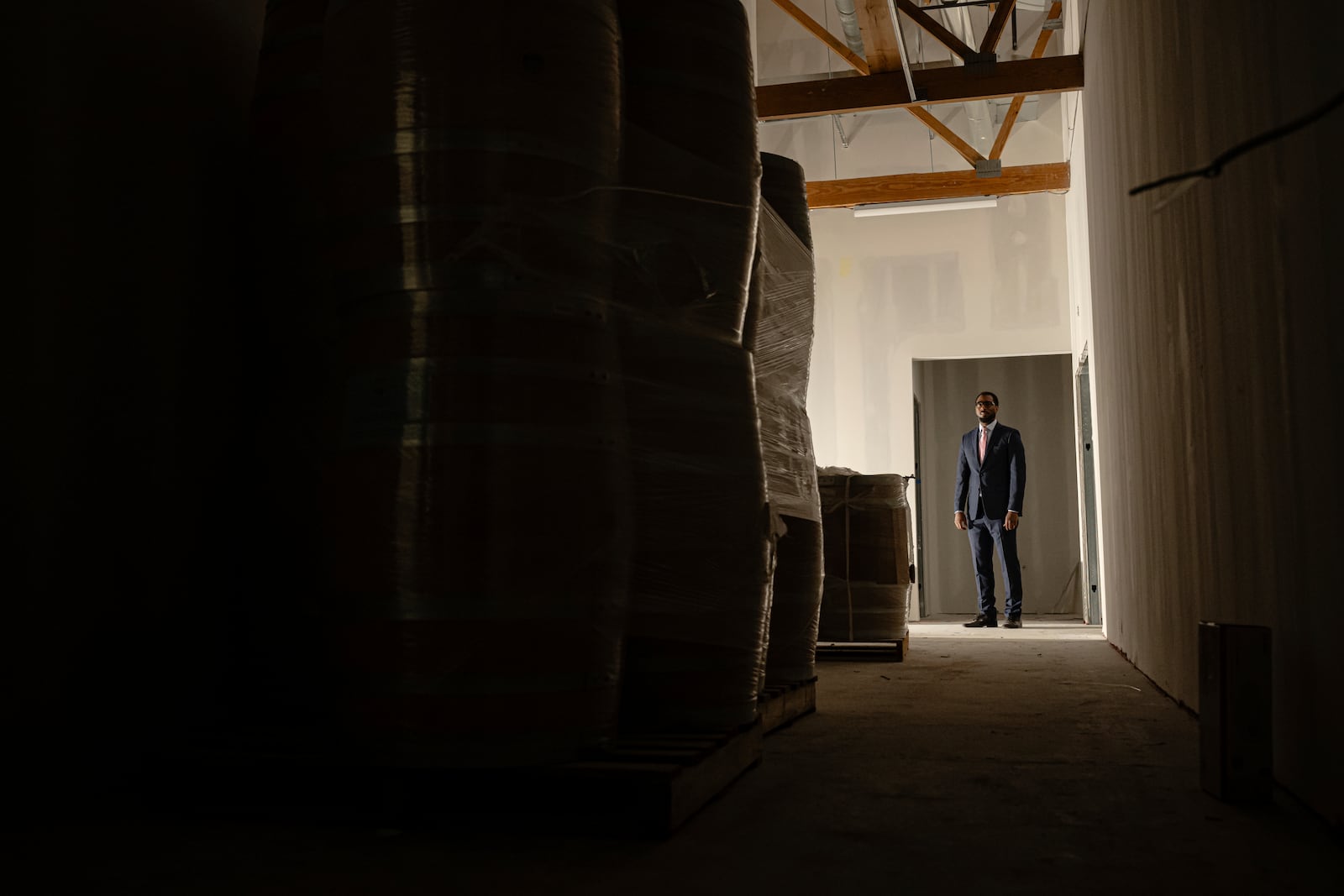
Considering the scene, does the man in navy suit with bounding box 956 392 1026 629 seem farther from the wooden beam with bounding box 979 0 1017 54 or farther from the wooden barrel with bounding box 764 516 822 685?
the wooden barrel with bounding box 764 516 822 685

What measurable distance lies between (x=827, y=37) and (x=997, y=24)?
151cm

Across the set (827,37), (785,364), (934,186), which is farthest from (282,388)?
(934,186)

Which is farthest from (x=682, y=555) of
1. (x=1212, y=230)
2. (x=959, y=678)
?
(x=959, y=678)

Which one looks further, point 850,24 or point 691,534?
point 850,24

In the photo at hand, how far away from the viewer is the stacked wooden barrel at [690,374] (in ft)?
7.15

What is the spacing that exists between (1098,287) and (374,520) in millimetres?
5133

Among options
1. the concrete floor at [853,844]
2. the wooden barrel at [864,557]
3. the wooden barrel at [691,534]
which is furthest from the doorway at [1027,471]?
the wooden barrel at [691,534]

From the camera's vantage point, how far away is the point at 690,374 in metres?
2.26

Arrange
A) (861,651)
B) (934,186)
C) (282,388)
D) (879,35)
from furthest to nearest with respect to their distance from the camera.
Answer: (934,186)
(879,35)
(861,651)
(282,388)

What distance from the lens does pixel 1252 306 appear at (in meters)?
2.29

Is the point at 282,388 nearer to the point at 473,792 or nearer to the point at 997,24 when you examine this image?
the point at 473,792

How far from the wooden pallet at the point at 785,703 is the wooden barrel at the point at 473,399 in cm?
87

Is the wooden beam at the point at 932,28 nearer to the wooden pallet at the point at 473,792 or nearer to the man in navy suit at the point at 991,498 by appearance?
the man in navy suit at the point at 991,498

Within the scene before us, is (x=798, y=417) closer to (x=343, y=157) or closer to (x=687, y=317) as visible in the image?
(x=687, y=317)
